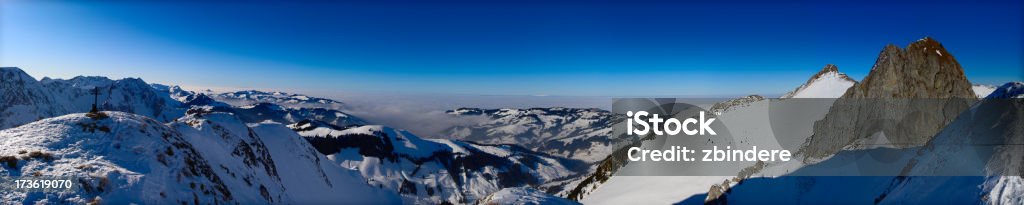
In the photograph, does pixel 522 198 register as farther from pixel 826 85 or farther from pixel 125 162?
pixel 826 85

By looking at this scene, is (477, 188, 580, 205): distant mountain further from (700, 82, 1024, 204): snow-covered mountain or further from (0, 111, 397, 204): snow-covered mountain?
(700, 82, 1024, 204): snow-covered mountain

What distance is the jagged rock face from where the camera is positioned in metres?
88.5

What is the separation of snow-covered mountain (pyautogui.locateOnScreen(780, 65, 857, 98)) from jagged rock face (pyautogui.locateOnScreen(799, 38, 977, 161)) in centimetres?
4968

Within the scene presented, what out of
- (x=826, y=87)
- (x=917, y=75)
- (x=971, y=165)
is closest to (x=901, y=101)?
(x=917, y=75)

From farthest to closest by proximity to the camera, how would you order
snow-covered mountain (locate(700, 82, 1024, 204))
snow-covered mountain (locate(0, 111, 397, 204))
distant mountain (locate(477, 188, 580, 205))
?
snow-covered mountain (locate(700, 82, 1024, 204)), distant mountain (locate(477, 188, 580, 205)), snow-covered mountain (locate(0, 111, 397, 204))

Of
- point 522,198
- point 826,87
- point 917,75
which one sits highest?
point 917,75

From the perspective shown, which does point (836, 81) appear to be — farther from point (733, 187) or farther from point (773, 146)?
point (733, 187)

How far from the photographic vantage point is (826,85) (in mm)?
164000

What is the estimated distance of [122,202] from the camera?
2102cm

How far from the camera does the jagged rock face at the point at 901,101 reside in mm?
88500

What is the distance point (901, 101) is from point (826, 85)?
245 feet

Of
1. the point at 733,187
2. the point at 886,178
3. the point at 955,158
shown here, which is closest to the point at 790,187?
the point at 733,187

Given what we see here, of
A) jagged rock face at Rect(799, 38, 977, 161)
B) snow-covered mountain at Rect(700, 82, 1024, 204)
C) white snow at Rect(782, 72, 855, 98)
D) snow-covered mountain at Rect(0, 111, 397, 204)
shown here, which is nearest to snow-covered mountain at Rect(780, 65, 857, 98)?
white snow at Rect(782, 72, 855, 98)

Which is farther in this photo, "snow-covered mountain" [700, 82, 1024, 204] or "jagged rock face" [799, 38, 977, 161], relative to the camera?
"jagged rock face" [799, 38, 977, 161]
